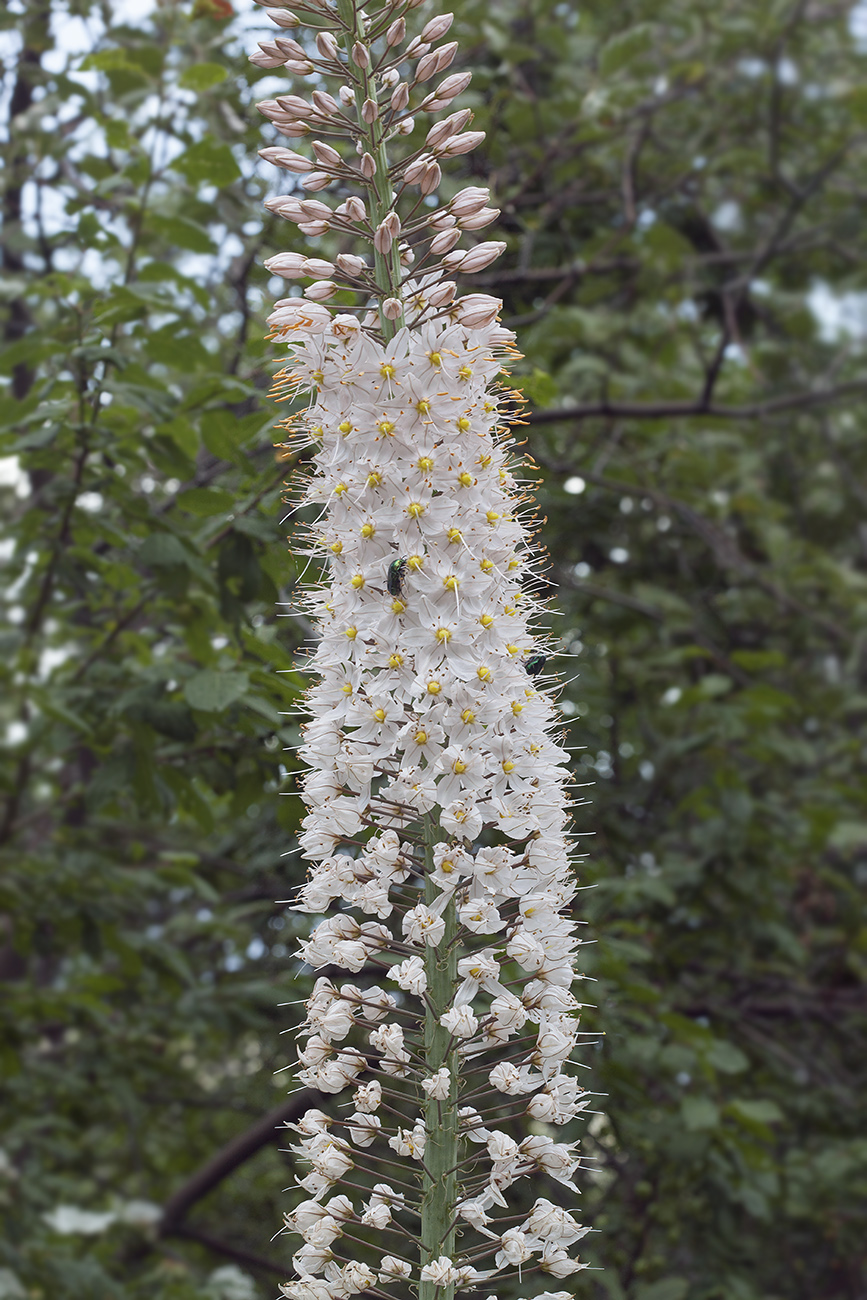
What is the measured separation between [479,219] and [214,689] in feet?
5.94

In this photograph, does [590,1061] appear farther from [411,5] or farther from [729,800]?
[411,5]

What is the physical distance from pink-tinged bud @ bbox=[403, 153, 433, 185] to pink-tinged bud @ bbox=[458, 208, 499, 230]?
0.54 feet

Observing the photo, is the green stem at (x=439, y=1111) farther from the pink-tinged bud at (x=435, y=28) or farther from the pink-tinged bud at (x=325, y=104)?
the pink-tinged bud at (x=435, y=28)

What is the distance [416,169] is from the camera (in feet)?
9.96

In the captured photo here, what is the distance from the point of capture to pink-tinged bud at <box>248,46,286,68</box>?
3.18 meters

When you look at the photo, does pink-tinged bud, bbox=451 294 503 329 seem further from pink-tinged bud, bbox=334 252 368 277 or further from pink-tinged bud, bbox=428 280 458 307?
pink-tinged bud, bbox=334 252 368 277

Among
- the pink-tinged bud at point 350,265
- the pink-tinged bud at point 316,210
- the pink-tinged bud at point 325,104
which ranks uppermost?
the pink-tinged bud at point 325,104

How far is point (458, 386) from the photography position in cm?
288

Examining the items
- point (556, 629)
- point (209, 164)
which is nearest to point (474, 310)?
point (209, 164)

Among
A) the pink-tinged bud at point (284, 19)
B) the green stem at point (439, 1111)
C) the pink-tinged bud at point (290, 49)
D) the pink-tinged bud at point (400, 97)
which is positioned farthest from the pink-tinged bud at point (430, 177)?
the green stem at point (439, 1111)

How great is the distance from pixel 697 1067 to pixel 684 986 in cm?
199

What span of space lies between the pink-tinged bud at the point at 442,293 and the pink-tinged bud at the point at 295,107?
24.7 inches

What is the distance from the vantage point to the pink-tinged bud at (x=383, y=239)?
2918 mm

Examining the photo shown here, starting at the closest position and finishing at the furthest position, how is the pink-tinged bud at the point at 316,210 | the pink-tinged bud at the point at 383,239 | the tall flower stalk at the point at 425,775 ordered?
the tall flower stalk at the point at 425,775
the pink-tinged bud at the point at 383,239
the pink-tinged bud at the point at 316,210
